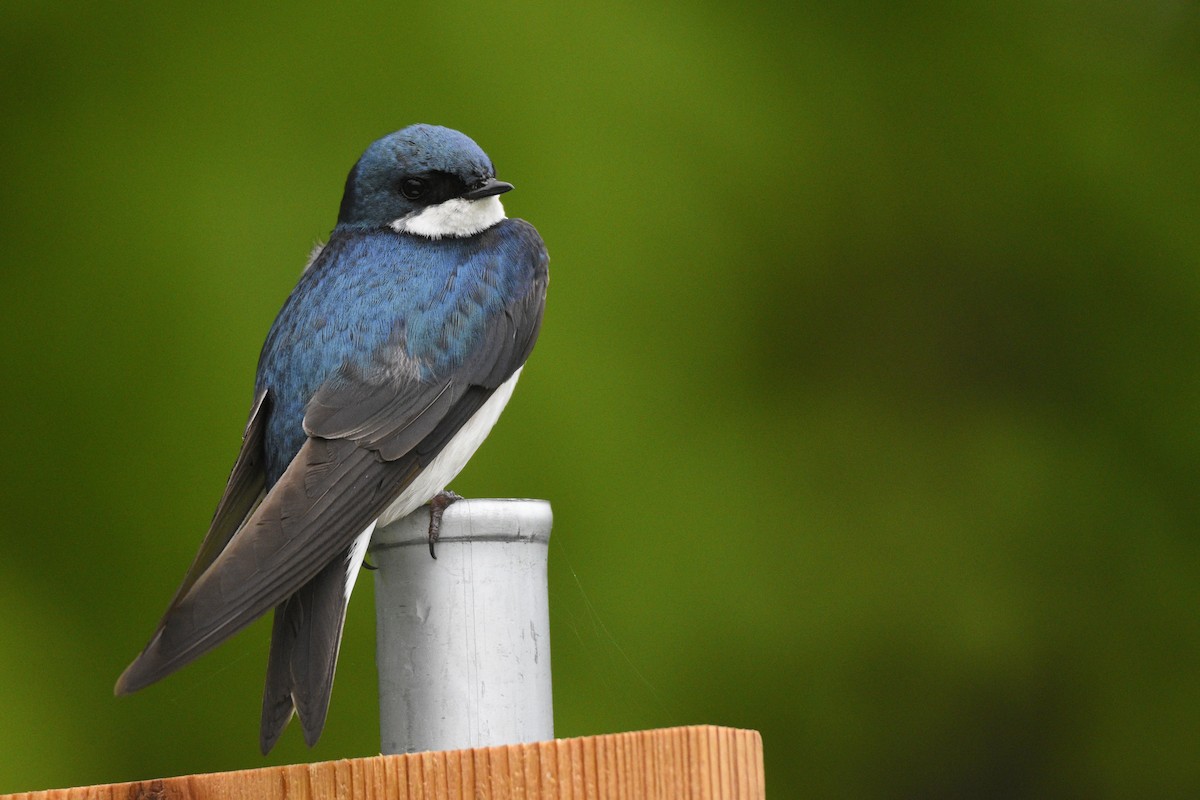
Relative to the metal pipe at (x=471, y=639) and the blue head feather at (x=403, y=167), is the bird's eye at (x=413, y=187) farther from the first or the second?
the metal pipe at (x=471, y=639)

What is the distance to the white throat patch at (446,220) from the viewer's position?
209 cm

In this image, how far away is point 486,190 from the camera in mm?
2076

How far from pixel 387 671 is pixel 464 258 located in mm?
856

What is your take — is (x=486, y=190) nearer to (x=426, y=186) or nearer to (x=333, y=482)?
(x=426, y=186)

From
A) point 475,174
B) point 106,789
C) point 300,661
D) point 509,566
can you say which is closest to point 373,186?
point 475,174

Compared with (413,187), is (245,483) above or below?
below

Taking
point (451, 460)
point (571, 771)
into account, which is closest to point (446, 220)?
point (451, 460)

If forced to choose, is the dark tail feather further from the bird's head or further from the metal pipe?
the bird's head

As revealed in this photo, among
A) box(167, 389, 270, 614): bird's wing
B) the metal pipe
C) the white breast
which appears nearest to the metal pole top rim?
the metal pipe

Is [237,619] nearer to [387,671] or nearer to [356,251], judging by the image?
[387,671]

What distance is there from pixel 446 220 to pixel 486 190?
0.07m

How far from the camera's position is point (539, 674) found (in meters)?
1.26

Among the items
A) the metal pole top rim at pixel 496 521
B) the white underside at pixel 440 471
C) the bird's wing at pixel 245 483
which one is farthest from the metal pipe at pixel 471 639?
the bird's wing at pixel 245 483

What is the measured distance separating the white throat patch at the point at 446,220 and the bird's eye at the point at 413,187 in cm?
3
